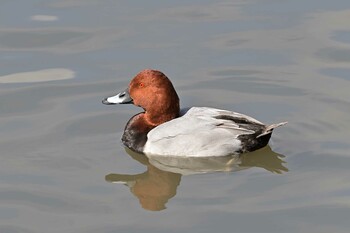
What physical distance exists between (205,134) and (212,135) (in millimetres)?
62

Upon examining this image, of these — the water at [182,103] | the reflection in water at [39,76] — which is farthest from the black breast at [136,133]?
the reflection in water at [39,76]

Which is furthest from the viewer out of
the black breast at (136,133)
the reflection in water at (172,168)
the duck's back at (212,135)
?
the black breast at (136,133)

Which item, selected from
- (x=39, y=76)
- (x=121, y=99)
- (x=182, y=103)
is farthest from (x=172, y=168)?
(x=39, y=76)

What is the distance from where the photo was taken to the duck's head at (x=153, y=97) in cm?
974

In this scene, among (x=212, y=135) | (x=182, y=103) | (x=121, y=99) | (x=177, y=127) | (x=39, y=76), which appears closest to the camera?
(x=212, y=135)

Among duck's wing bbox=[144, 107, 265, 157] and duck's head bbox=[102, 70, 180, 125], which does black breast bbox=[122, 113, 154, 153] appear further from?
duck's wing bbox=[144, 107, 265, 157]

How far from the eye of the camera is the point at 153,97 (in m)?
9.82

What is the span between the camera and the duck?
30.7ft

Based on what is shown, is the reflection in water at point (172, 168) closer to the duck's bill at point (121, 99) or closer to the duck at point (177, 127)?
the duck at point (177, 127)

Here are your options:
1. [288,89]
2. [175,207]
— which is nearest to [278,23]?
[288,89]

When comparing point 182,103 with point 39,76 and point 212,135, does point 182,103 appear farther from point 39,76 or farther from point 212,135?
point 39,76

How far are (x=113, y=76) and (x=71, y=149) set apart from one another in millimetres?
1722

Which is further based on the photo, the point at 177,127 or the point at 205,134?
the point at 177,127

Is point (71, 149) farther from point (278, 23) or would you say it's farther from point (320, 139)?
point (278, 23)
